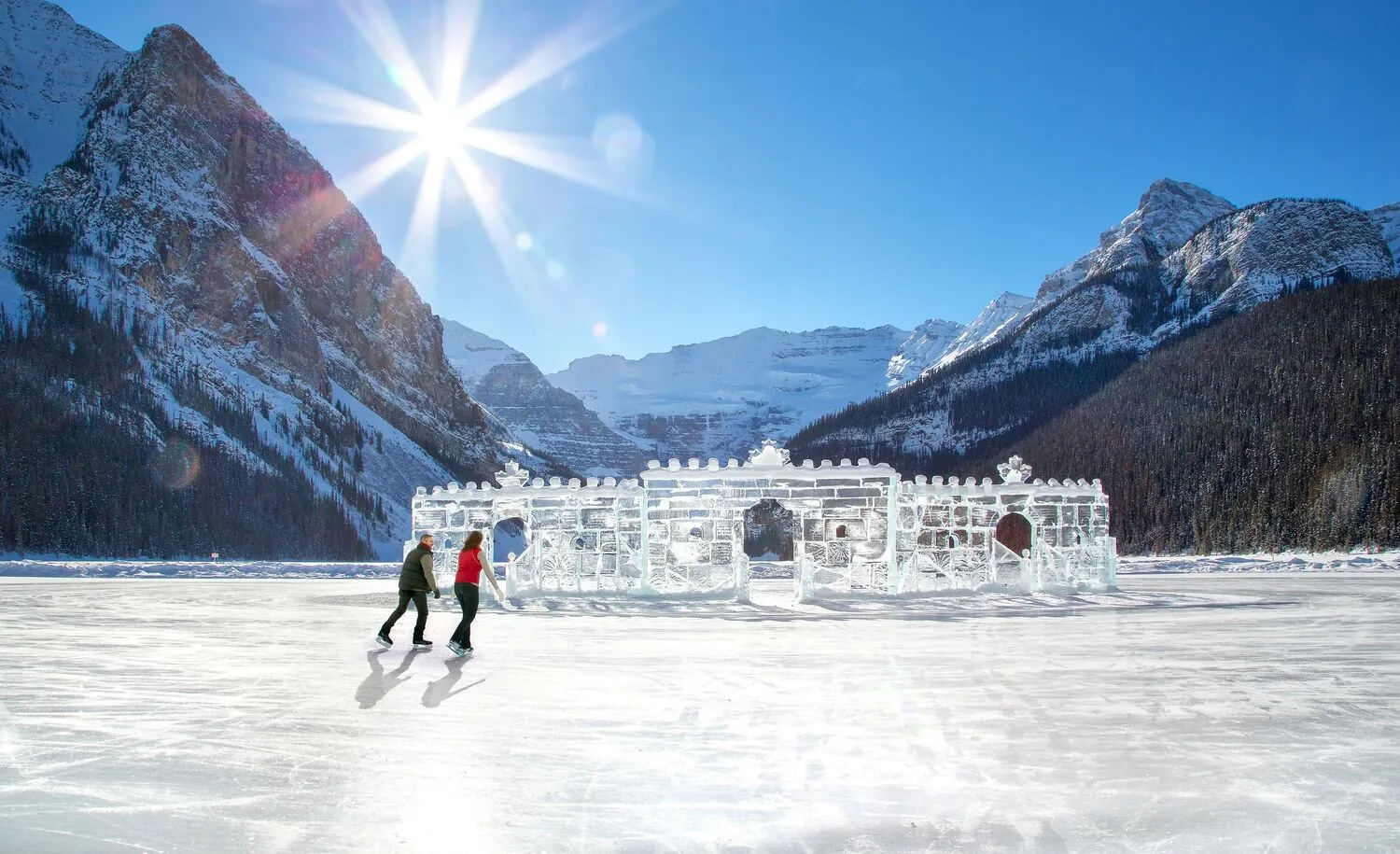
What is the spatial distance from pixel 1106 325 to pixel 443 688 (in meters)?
179

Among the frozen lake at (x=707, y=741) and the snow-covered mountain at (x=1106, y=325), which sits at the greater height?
the snow-covered mountain at (x=1106, y=325)

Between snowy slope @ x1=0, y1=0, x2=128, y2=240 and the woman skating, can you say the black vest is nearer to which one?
the woman skating

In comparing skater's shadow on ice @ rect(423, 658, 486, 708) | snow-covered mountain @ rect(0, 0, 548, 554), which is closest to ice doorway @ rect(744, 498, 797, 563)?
snow-covered mountain @ rect(0, 0, 548, 554)

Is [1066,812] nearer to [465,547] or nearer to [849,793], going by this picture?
[849,793]

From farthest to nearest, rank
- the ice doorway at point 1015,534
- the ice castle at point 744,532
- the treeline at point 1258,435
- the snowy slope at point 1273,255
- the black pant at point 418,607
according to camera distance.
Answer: the snowy slope at point 1273,255 → the ice doorway at point 1015,534 → the treeline at point 1258,435 → the ice castle at point 744,532 → the black pant at point 418,607

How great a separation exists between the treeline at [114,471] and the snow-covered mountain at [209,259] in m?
2.41

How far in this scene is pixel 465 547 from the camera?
12.5 meters

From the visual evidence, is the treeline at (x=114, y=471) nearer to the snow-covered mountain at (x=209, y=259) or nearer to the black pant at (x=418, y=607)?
the snow-covered mountain at (x=209, y=259)

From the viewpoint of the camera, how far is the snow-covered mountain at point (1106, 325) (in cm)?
15162

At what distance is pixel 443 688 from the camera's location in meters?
9.98

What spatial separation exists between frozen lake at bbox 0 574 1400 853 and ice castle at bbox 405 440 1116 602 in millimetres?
7232

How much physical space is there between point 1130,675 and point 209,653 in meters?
12.4

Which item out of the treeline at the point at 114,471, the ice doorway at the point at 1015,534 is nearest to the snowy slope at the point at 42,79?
the treeline at the point at 114,471

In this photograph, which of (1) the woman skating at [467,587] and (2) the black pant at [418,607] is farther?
(2) the black pant at [418,607]
